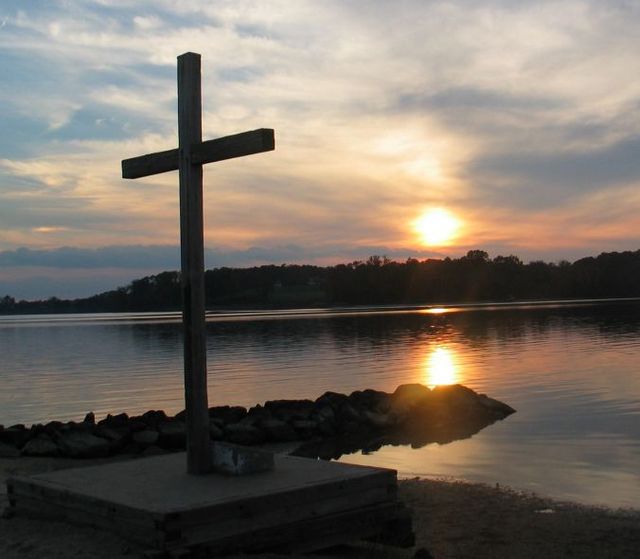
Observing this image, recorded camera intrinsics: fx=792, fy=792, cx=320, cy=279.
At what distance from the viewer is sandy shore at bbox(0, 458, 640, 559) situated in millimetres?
6434

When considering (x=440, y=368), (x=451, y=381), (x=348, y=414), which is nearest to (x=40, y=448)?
(x=348, y=414)

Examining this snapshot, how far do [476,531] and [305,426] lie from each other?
820 centimetres

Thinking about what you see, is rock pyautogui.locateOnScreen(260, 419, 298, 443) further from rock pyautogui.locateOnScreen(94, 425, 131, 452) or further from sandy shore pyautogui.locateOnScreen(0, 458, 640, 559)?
sandy shore pyautogui.locateOnScreen(0, 458, 640, 559)

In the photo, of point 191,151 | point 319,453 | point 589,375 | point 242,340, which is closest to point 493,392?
point 589,375

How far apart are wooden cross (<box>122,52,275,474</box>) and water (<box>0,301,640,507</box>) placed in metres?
5.84

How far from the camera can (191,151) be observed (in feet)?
24.7

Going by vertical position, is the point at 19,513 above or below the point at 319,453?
above

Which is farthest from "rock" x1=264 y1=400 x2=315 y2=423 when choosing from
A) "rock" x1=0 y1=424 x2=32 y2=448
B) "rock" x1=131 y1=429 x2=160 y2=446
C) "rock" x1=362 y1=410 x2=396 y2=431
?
"rock" x1=0 y1=424 x2=32 y2=448

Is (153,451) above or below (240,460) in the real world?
below

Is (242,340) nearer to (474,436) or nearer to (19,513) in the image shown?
(474,436)

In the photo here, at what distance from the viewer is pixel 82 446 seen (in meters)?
13.8

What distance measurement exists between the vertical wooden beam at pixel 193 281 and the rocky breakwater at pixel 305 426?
7192mm

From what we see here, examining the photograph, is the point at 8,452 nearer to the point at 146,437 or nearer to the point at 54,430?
the point at 54,430

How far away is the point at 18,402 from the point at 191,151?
61.2 ft
